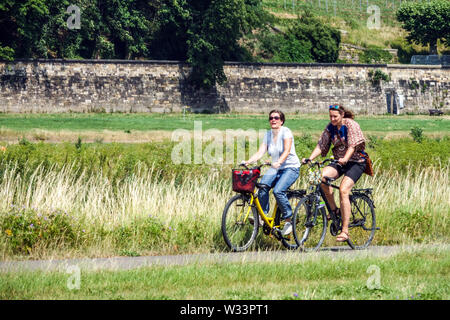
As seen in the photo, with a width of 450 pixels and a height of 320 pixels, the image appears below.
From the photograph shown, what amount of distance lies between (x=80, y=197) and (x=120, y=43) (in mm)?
49693

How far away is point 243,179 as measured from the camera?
11102mm

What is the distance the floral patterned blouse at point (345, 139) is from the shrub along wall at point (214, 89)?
156ft

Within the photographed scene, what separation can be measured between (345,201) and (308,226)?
0.71 meters

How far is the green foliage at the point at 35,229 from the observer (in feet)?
35.7

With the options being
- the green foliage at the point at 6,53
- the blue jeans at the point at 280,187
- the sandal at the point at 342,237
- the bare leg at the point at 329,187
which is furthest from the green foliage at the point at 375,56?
the blue jeans at the point at 280,187

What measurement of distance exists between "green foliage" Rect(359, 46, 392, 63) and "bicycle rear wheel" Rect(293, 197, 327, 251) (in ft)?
203

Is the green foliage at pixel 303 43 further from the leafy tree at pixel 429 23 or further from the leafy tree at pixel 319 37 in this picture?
the leafy tree at pixel 429 23

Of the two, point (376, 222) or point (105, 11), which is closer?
point (376, 222)

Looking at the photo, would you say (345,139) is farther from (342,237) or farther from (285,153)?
(342,237)

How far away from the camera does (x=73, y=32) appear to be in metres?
57.7

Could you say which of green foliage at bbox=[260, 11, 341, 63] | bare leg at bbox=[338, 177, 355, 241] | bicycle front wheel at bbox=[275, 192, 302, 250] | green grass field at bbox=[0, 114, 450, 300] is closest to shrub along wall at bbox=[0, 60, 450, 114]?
green foliage at bbox=[260, 11, 341, 63]

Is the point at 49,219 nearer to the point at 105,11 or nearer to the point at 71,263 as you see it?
the point at 71,263

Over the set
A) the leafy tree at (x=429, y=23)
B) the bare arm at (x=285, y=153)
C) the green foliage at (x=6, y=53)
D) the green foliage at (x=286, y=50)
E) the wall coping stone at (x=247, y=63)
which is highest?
the leafy tree at (x=429, y=23)

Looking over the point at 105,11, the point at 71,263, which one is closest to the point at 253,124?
the point at 105,11
